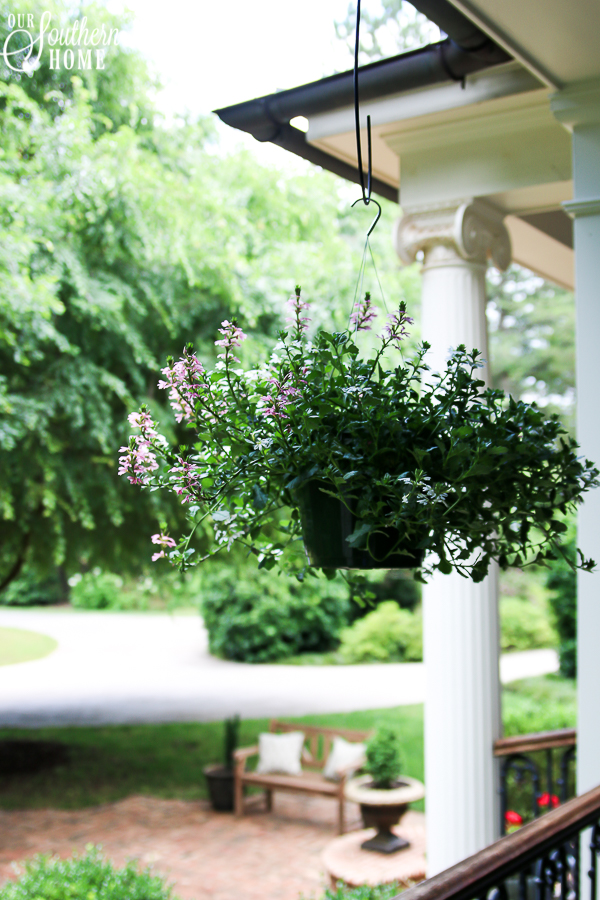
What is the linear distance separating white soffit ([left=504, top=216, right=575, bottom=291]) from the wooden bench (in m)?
4.16

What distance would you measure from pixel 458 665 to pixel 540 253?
2519mm

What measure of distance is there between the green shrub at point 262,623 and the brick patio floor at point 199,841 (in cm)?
565

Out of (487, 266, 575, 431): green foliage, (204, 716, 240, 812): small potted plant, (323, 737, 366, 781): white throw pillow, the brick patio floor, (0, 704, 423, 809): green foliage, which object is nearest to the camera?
the brick patio floor

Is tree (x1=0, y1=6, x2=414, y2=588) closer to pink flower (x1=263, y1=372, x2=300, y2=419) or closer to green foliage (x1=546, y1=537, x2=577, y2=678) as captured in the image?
pink flower (x1=263, y1=372, x2=300, y2=419)

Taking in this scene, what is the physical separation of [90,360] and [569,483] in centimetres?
427

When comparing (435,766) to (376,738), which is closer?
(435,766)

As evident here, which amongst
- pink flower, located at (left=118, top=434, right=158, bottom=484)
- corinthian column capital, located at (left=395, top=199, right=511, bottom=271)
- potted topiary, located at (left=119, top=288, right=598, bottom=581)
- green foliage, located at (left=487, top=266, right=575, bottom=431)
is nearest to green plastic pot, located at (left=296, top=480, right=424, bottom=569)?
potted topiary, located at (left=119, top=288, right=598, bottom=581)

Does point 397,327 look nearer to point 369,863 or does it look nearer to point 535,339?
point 369,863

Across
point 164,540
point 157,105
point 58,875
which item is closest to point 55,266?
point 157,105

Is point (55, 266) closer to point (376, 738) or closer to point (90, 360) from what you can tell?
point (90, 360)

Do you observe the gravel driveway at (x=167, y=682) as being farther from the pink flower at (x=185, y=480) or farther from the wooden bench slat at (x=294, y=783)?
the pink flower at (x=185, y=480)

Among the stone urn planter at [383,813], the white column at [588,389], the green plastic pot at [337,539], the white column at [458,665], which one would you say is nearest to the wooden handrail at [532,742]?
the white column at [458,665]

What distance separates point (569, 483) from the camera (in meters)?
1.42

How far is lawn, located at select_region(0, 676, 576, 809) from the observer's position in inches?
287
